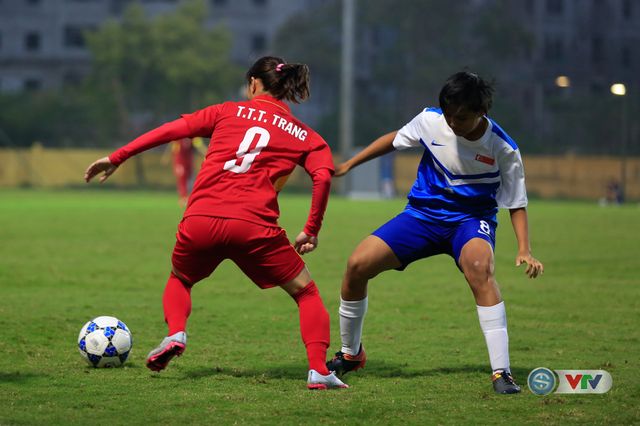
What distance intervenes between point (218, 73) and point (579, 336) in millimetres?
55242

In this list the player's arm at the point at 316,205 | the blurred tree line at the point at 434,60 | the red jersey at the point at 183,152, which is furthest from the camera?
the blurred tree line at the point at 434,60

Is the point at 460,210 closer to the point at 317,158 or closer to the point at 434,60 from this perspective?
the point at 317,158

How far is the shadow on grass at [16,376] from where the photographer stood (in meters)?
6.88

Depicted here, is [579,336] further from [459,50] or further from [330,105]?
[330,105]

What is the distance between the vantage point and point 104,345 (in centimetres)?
741

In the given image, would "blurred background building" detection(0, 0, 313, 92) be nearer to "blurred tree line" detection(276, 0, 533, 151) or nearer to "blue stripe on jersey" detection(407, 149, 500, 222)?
"blurred tree line" detection(276, 0, 533, 151)

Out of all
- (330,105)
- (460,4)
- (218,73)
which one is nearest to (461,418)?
(218,73)

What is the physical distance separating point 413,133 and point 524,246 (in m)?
0.95

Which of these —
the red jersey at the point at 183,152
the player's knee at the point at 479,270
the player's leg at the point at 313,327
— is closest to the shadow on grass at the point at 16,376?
→ the player's leg at the point at 313,327

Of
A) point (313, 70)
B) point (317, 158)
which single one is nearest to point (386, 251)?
point (317, 158)

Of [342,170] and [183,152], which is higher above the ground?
[183,152]

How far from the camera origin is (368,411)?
6.07 m

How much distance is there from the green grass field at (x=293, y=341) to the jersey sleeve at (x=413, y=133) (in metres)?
1.43

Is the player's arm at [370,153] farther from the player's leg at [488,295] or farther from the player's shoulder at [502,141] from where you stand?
the player's leg at [488,295]
